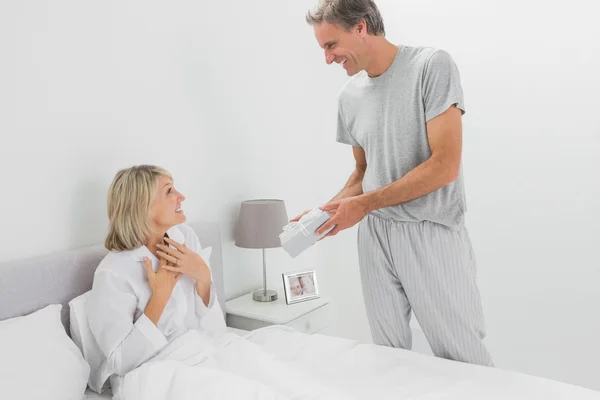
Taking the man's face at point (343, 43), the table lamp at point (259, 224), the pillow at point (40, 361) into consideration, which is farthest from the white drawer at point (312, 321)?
the man's face at point (343, 43)

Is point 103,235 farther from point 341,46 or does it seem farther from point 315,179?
point 315,179

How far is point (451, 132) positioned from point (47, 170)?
4.40 ft

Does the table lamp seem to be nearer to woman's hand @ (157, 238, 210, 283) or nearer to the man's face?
woman's hand @ (157, 238, 210, 283)

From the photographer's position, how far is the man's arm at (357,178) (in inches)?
79.7

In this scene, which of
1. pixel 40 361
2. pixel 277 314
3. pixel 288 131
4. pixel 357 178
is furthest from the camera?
pixel 288 131

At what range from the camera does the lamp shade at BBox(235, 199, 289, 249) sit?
242 cm

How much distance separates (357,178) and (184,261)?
723 mm

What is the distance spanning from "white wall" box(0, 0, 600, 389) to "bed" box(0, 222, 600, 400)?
0.15 metres

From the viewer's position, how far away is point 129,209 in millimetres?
1771

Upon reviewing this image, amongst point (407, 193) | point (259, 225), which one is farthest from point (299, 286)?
point (407, 193)

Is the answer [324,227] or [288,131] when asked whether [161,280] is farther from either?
[288,131]

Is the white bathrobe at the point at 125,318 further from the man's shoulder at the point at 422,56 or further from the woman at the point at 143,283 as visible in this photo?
the man's shoulder at the point at 422,56

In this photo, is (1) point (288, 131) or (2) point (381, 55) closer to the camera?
(2) point (381, 55)

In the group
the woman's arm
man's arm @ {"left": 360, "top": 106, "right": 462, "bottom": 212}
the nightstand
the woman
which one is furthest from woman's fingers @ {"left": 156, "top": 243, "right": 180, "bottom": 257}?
man's arm @ {"left": 360, "top": 106, "right": 462, "bottom": 212}
